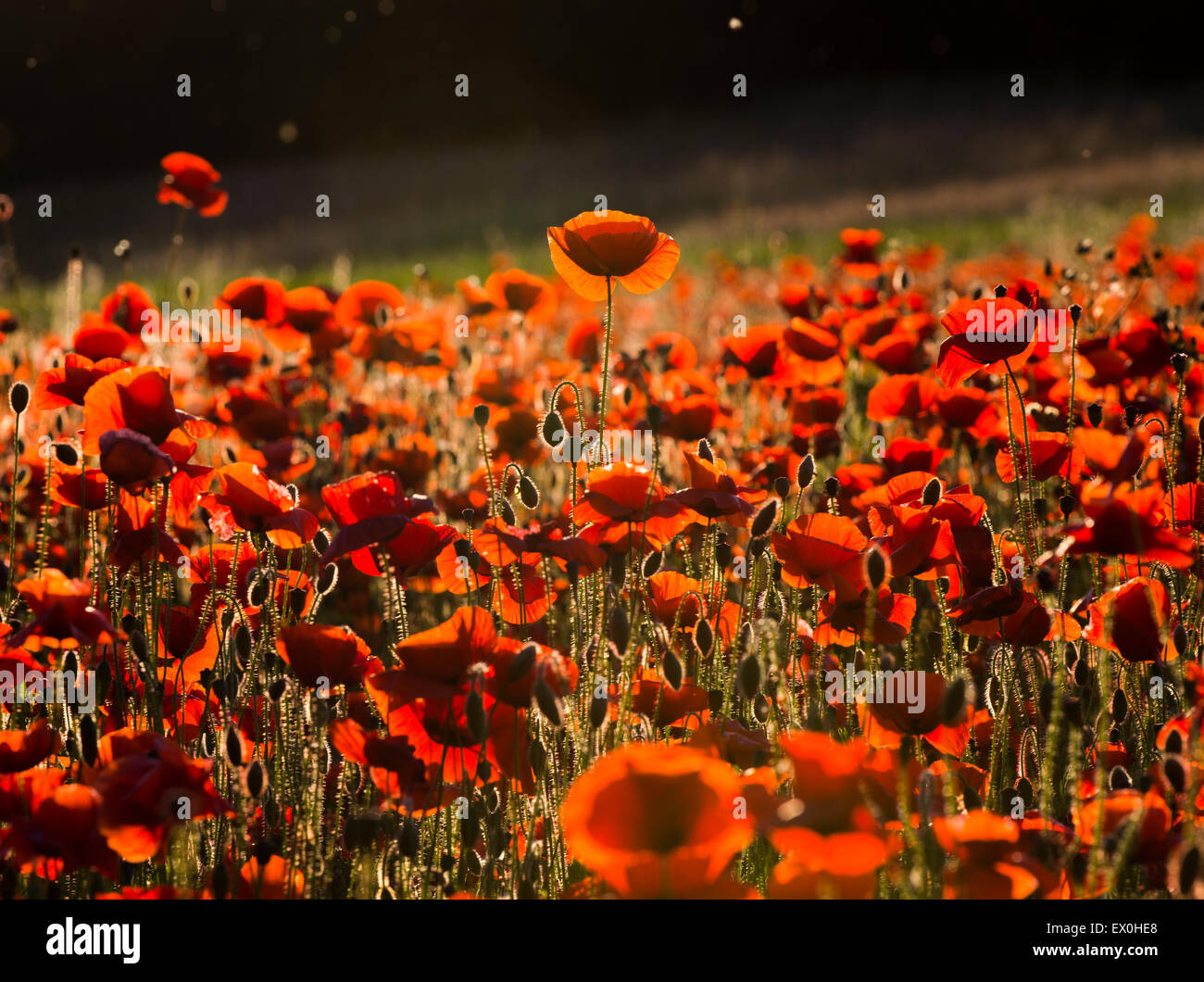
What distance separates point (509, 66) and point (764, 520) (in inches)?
1470

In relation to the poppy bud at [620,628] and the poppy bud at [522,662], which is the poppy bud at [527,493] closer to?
the poppy bud at [620,628]

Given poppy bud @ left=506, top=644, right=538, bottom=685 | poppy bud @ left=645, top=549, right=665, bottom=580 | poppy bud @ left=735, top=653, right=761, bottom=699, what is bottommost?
poppy bud @ left=735, top=653, right=761, bottom=699

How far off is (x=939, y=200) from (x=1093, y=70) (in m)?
21.4

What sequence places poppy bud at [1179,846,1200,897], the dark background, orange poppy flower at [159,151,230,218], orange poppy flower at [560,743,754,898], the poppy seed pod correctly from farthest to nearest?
the dark background → orange poppy flower at [159,151,230,218] → the poppy seed pod → poppy bud at [1179,846,1200,897] → orange poppy flower at [560,743,754,898]

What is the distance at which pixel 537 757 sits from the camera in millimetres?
1609

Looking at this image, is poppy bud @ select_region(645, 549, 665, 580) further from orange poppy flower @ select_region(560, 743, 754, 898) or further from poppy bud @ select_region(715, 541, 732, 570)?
orange poppy flower @ select_region(560, 743, 754, 898)

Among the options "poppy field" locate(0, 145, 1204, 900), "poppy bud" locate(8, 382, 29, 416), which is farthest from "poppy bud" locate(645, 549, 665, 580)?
"poppy bud" locate(8, 382, 29, 416)

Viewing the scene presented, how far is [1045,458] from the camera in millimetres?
2184

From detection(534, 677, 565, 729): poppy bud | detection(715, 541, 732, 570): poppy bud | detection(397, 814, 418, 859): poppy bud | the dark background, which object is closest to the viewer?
detection(534, 677, 565, 729): poppy bud

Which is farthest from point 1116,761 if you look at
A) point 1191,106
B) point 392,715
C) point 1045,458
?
point 1191,106

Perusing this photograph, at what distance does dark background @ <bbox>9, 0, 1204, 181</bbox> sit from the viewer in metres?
31.9

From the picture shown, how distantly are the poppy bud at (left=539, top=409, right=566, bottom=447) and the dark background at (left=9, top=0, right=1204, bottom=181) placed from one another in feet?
93.1

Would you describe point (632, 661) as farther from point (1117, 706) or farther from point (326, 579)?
point (1117, 706)
